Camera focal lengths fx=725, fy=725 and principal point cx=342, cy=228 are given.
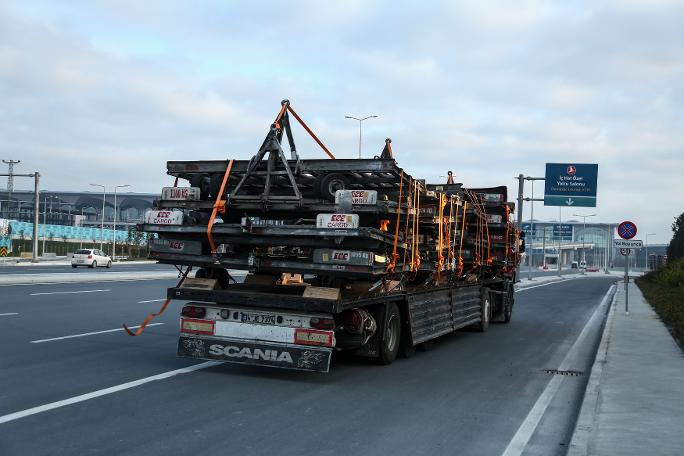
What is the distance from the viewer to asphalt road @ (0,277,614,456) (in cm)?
621

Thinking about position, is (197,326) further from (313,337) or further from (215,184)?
(215,184)

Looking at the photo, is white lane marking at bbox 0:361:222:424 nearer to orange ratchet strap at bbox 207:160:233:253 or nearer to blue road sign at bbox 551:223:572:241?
orange ratchet strap at bbox 207:160:233:253

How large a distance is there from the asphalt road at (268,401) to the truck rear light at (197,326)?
553 millimetres

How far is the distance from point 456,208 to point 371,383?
190 inches

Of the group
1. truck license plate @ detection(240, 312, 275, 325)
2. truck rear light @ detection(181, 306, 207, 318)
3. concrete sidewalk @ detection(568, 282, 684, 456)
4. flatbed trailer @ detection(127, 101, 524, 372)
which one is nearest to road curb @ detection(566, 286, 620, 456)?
concrete sidewalk @ detection(568, 282, 684, 456)

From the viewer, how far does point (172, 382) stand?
8680 mm

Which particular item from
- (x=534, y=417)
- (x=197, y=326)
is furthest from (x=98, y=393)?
(x=534, y=417)

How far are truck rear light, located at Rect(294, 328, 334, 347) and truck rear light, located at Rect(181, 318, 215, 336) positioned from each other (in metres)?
1.21

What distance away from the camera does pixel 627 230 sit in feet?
78.1

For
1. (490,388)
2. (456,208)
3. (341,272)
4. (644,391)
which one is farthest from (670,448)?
(456,208)

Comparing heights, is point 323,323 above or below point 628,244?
below

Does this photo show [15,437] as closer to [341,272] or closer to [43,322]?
[341,272]

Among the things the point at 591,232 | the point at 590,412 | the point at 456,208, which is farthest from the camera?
the point at 591,232

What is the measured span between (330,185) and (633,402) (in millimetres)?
4374
